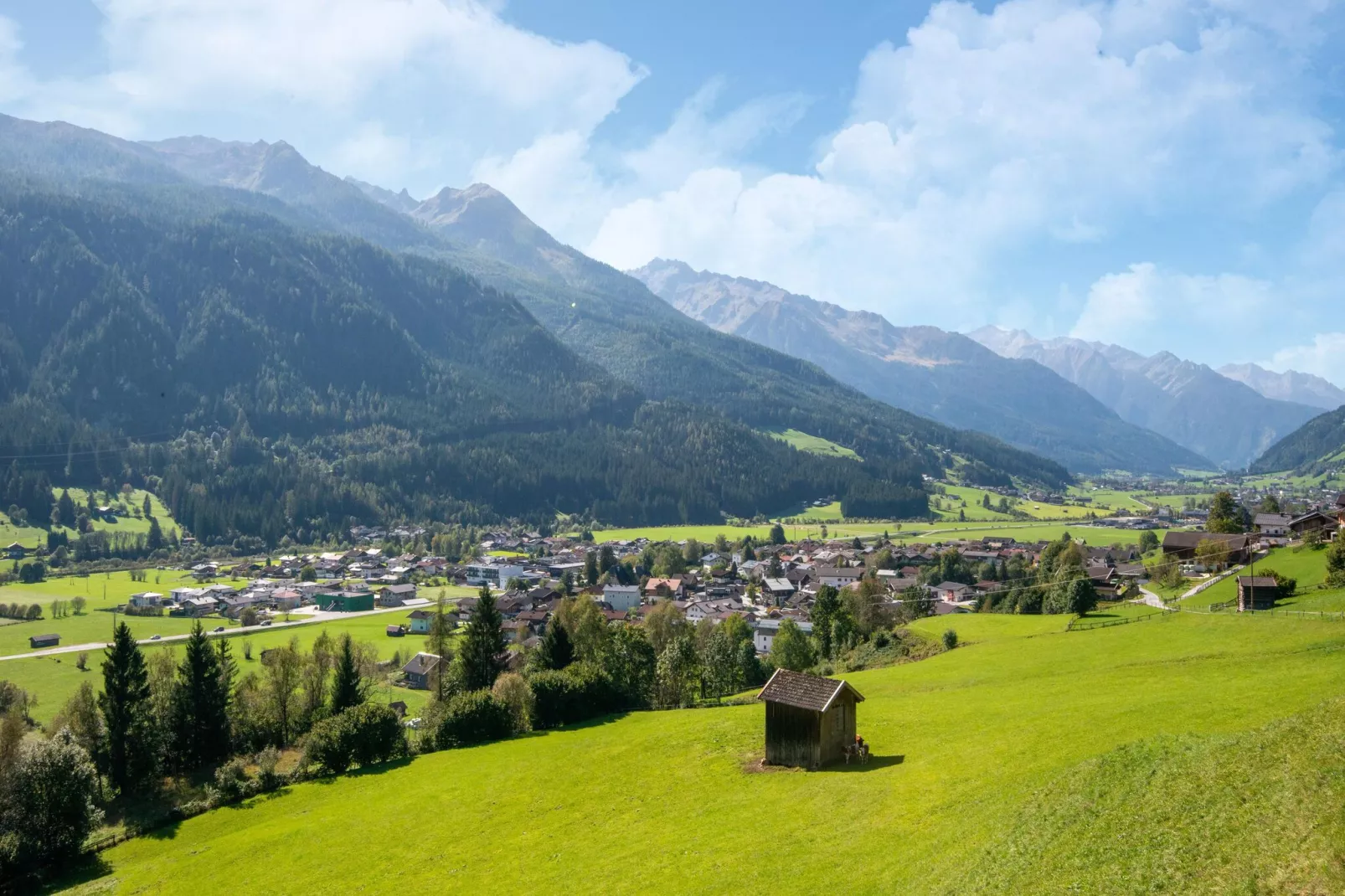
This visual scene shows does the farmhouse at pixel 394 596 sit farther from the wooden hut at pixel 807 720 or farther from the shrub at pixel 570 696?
the wooden hut at pixel 807 720

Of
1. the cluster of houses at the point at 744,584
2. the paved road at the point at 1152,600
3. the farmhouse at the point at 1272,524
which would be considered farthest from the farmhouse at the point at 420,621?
the farmhouse at the point at 1272,524

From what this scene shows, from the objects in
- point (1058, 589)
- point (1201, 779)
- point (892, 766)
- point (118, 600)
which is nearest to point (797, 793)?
point (892, 766)

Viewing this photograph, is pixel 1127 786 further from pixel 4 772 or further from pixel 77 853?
pixel 4 772

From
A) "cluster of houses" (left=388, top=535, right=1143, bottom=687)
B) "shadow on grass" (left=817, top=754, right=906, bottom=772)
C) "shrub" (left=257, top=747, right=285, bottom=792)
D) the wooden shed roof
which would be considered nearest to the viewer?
"shadow on grass" (left=817, top=754, right=906, bottom=772)

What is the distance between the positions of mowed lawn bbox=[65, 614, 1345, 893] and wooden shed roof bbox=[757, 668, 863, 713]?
9.59 feet

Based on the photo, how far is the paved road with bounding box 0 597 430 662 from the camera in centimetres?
9944

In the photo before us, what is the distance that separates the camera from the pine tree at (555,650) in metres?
68.2

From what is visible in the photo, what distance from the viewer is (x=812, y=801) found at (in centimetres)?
3281

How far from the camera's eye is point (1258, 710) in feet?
97.2

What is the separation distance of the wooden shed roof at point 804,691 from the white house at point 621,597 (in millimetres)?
91295

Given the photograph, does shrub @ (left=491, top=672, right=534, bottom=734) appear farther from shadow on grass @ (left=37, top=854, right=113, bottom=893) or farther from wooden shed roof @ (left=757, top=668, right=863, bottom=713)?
wooden shed roof @ (left=757, top=668, right=863, bottom=713)

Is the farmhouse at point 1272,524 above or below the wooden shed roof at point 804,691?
above

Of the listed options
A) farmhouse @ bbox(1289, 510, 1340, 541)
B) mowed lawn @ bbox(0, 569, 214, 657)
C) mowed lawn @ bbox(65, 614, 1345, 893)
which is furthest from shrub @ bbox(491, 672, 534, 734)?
farmhouse @ bbox(1289, 510, 1340, 541)

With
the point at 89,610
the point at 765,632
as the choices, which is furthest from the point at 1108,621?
the point at 89,610
